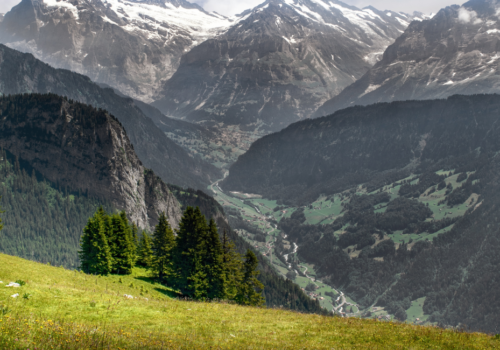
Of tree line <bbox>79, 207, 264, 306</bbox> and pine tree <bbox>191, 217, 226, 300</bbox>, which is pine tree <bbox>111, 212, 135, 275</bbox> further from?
pine tree <bbox>191, 217, 226, 300</bbox>

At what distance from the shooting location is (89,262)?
63.4 m

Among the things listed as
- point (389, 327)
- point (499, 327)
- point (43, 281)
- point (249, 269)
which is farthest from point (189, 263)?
point (499, 327)

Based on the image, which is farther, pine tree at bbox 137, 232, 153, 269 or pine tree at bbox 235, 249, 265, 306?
pine tree at bbox 137, 232, 153, 269

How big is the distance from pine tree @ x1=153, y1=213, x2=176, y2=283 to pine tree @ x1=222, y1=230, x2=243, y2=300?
29.4 ft

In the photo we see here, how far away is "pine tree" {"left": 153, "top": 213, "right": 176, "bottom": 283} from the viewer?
67.2 m

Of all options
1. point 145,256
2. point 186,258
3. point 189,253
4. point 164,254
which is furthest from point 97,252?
point 189,253

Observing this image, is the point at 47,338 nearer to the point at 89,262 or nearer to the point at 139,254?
the point at 89,262

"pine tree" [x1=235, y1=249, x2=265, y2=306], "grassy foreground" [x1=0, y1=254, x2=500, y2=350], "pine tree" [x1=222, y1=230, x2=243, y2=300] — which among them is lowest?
"pine tree" [x1=235, y1=249, x2=265, y2=306]

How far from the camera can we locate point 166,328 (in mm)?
27672

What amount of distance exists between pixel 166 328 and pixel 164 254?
42.3 metres

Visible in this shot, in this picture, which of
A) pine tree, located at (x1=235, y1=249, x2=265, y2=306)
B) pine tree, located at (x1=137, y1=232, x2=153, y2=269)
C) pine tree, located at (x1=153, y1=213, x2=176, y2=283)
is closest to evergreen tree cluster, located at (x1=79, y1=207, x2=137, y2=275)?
pine tree, located at (x1=153, y1=213, x2=176, y2=283)

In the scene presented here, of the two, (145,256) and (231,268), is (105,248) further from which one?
(231,268)

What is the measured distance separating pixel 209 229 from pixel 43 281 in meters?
31.0

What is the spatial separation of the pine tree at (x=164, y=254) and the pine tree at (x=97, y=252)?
27.0 feet
